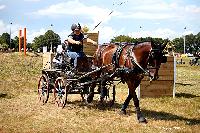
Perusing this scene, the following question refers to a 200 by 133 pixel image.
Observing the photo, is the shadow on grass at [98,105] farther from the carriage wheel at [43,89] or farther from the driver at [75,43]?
the driver at [75,43]

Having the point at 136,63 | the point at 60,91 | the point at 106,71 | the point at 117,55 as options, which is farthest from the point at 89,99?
the point at 136,63

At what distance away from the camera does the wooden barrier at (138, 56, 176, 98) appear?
53.4ft

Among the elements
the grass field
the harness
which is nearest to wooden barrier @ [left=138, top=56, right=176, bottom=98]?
the grass field

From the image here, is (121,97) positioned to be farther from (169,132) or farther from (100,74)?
(169,132)

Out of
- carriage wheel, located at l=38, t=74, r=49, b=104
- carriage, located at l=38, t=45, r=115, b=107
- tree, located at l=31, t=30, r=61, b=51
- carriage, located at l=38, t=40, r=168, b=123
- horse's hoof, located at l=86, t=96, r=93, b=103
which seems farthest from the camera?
tree, located at l=31, t=30, r=61, b=51

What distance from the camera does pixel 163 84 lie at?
16672 mm

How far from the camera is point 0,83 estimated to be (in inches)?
805

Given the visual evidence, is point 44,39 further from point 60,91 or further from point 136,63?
point 136,63

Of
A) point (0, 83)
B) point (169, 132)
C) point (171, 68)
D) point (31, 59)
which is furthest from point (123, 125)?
point (31, 59)

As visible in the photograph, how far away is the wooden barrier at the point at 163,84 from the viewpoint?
16281 mm

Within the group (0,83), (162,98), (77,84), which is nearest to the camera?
(77,84)

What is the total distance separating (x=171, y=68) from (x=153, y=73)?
5.97 m

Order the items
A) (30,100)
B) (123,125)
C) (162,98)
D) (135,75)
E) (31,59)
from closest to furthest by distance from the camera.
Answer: (123,125) → (135,75) → (30,100) → (162,98) → (31,59)

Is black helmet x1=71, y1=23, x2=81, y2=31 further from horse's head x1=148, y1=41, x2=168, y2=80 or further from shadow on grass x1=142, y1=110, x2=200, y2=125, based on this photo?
shadow on grass x1=142, y1=110, x2=200, y2=125
